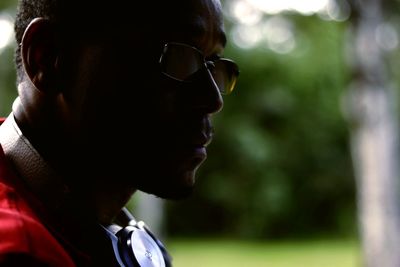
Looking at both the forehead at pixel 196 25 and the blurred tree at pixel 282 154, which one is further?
the blurred tree at pixel 282 154

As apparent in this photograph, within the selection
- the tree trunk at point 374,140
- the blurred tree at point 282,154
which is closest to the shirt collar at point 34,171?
the tree trunk at point 374,140

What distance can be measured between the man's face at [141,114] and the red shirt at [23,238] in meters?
0.16

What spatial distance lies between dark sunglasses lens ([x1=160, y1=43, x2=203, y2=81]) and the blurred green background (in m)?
11.1

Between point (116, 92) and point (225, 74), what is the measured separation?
0.74ft

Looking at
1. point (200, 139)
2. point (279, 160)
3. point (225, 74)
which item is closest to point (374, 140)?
point (225, 74)

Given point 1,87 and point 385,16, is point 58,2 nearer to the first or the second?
point 385,16

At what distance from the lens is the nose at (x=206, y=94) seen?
91cm

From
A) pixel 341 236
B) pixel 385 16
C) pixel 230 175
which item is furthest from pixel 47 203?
pixel 341 236

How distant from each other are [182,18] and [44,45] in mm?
209

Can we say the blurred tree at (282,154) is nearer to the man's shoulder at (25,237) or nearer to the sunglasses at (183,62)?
the sunglasses at (183,62)

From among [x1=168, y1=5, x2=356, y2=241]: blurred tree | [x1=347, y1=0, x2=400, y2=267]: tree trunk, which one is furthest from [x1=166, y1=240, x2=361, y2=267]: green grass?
[x1=347, y1=0, x2=400, y2=267]: tree trunk

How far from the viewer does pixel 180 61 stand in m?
0.88

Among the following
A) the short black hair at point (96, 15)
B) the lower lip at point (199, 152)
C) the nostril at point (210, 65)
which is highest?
the short black hair at point (96, 15)

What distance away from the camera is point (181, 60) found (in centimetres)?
89
